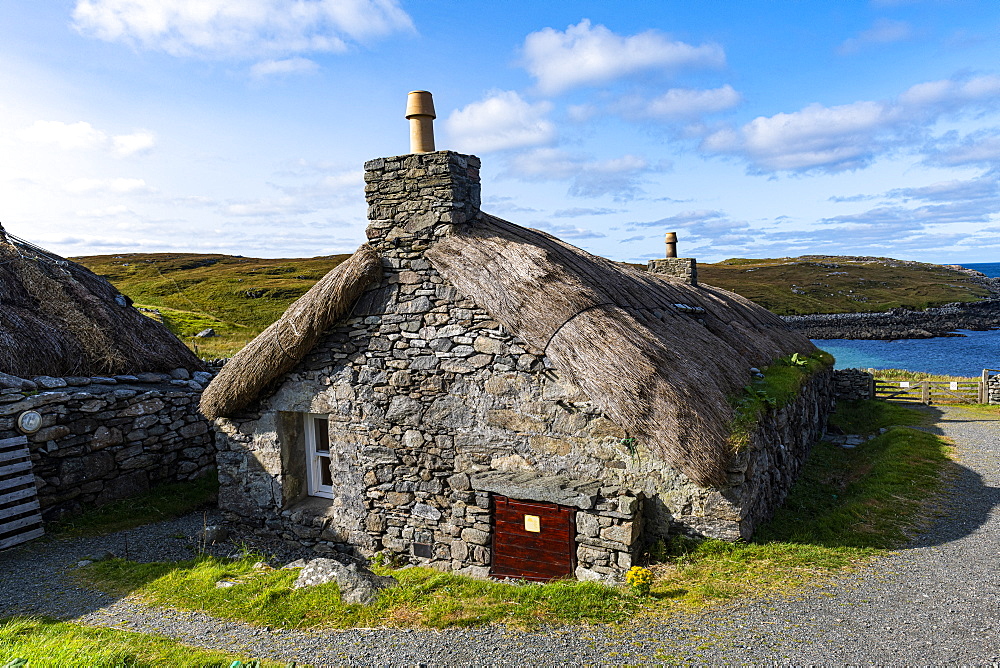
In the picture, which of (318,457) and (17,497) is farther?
(318,457)

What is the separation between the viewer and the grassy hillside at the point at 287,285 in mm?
41219

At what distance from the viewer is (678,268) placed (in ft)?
56.6

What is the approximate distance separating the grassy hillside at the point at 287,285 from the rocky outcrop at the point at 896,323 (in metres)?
2.84

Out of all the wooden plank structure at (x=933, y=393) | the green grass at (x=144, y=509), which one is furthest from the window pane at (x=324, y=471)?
the wooden plank structure at (x=933, y=393)

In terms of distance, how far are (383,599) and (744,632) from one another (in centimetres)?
408

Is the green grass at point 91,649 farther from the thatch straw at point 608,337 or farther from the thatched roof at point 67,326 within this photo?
the thatched roof at point 67,326

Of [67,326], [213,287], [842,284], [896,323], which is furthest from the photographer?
[842,284]

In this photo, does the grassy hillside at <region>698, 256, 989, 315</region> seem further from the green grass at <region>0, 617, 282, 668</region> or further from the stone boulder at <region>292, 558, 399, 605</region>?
the green grass at <region>0, 617, 282, 668</region>

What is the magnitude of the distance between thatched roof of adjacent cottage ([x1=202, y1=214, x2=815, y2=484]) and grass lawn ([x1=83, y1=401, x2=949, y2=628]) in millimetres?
1185

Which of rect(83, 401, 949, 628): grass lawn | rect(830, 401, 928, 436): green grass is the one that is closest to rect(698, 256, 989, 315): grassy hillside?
rect(830, 401, 928, 436): green grass

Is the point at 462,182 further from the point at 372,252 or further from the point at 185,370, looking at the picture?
the point at 185,370

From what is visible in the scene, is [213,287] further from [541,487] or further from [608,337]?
[608,337]

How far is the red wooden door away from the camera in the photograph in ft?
25.7

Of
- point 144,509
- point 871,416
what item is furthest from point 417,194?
point 871,416
